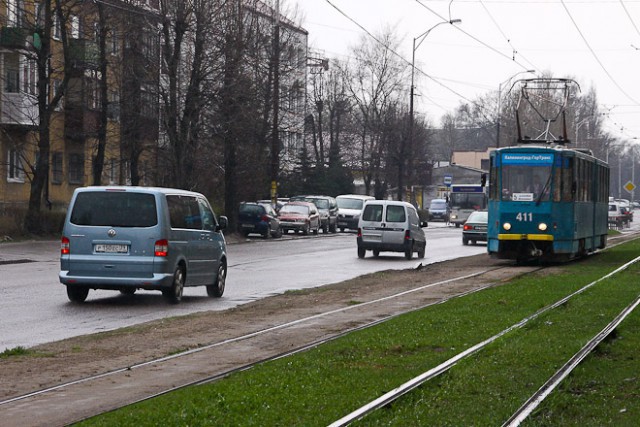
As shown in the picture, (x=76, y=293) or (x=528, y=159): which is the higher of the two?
(x=528, y=159)

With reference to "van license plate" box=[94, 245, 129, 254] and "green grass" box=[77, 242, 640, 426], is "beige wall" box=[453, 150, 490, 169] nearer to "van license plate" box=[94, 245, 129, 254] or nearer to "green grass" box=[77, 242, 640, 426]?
"van license plate" box=[94, 245, 129, 254]

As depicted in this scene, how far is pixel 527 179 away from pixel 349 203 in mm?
35466

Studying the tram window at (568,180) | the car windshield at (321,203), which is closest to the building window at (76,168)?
the car windshield at (321,203)

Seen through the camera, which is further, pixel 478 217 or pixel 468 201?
pixel 468 201

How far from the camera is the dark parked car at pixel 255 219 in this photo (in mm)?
50281

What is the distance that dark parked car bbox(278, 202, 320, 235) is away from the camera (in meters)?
56.5

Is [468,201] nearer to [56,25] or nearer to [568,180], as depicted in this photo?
[56,25]

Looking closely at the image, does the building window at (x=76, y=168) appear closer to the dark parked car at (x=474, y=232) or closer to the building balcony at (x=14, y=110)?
the building balcony at (x=14, y=110)

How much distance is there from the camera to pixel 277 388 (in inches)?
362

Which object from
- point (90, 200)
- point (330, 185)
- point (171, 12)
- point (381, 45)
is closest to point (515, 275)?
point (90, 200)

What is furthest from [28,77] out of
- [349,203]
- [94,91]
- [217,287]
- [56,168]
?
[217,287]

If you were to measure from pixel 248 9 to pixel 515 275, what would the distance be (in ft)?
84.7

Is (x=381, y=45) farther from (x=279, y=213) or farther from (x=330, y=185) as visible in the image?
(x=279, y=213)

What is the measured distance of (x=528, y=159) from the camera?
29469 mm
